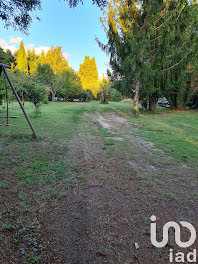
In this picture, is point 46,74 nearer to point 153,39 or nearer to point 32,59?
point 32,59

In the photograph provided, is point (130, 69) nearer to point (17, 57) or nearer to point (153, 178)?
point (153, 178)

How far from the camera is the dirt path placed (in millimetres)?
1744

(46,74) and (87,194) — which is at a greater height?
(46,74)

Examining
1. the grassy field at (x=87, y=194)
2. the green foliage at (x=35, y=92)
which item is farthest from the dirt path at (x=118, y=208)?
the green foliage at (x=35, y=92)

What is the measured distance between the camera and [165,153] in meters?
4.91

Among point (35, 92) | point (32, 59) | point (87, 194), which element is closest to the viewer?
point (87, 194)

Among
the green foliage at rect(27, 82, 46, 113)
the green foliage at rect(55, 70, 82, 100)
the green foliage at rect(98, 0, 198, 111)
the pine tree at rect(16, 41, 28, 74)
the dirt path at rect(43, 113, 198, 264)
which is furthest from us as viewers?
the pine tree at rect(16, 41, 28, 74)

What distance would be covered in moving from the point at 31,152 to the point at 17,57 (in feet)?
148

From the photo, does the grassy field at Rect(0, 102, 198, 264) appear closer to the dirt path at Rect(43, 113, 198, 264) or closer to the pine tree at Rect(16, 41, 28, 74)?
the dirt path at Rect(43, 113, 198, 264)

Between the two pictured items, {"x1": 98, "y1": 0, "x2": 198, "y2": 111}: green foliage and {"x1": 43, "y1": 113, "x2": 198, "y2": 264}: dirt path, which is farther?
{"x1": 98, "y1": 0, "x2": 198, "y2": 111}: green foliage

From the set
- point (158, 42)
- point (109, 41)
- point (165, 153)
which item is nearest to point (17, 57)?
point (109, 41)

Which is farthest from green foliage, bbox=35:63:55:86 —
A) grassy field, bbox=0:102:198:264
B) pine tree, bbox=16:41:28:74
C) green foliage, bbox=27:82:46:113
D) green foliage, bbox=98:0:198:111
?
grassy field, bbox=0:102:198:264

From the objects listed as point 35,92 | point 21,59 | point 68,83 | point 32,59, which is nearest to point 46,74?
point 68,83

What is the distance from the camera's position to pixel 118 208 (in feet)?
7.92
